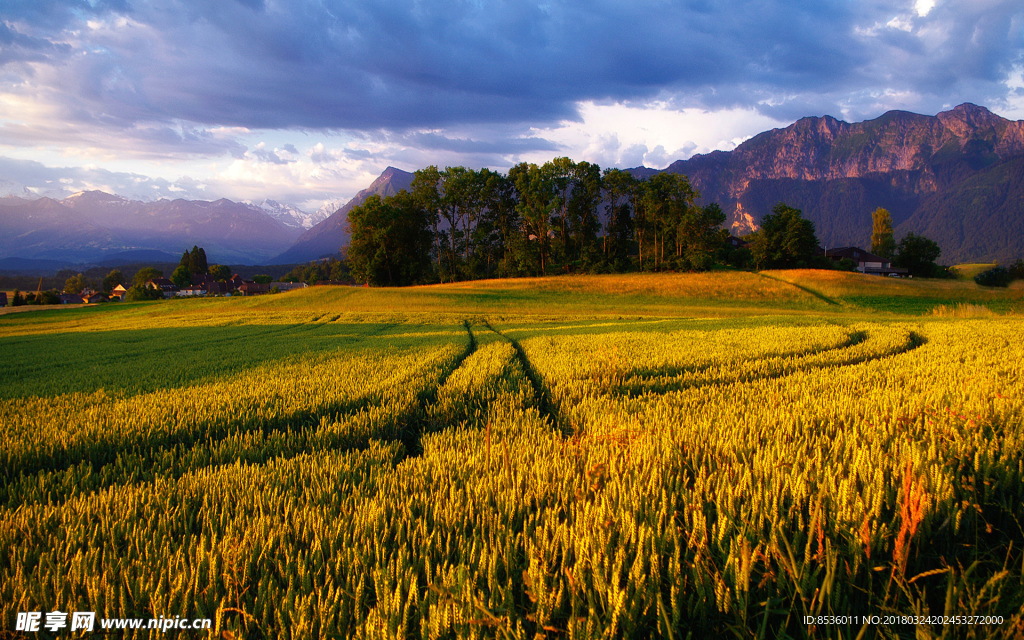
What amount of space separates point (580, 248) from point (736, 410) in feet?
229

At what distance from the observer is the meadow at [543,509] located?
153 centimetres

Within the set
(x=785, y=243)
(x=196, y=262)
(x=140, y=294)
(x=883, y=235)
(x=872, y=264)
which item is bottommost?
(x=140, y=294)

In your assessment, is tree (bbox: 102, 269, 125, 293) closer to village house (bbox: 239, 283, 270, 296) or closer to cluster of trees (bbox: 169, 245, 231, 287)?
cluster of trees (bbox: 169, 245, 231, 287)

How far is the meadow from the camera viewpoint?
1.53 metres

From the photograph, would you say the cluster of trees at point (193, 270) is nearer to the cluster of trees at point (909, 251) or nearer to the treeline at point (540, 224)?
the treeline at point (540, 224)

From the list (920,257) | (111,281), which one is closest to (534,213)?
(920,257)

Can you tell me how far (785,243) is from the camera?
228 feet

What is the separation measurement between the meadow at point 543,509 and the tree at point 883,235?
112780 millimetres

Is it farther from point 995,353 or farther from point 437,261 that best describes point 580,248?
point 995,353

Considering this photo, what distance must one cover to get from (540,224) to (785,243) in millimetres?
41908

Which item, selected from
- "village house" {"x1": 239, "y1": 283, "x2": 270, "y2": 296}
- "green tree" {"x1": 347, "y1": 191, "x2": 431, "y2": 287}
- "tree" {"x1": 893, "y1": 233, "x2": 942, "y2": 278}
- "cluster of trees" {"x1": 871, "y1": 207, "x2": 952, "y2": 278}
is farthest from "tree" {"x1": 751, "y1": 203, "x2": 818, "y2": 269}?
"village house" {"x1": 239, "y1": 283, "x2": 270, "y2": 296}

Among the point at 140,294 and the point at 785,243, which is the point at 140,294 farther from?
the point at 785,243

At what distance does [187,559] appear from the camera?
1854 mm

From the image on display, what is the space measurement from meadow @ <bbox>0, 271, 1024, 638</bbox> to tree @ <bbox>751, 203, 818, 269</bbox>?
76.6 metres
